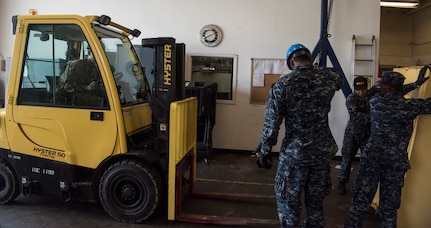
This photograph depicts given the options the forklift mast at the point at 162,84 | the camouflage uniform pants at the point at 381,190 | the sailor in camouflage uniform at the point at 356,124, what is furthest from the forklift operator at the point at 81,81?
the sailor in camouflage uniform at the point at 356,124

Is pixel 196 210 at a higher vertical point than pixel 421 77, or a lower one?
Result: lower

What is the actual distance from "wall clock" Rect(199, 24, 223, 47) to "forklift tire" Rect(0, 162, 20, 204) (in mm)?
4326

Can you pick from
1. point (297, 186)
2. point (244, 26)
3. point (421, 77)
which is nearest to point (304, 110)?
point (297, 186)

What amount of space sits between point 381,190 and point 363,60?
13.4 ft

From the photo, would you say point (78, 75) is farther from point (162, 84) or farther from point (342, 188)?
point (342, 188)

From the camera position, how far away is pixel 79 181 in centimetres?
360

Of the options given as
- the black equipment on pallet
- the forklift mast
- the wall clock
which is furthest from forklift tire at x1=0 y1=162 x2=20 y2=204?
the wall clock

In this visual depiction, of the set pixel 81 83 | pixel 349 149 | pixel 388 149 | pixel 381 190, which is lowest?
pixel 381 190

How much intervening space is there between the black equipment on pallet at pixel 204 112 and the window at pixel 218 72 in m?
0.49

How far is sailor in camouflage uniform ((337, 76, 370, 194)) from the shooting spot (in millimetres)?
4250

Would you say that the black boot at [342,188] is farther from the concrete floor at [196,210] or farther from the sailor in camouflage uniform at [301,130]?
the sailor in camouflage uniform at [301,130]

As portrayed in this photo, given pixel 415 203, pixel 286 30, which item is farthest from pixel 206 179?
pixel 286 30

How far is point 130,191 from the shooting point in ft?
11.4

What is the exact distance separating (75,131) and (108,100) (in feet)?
1.71
